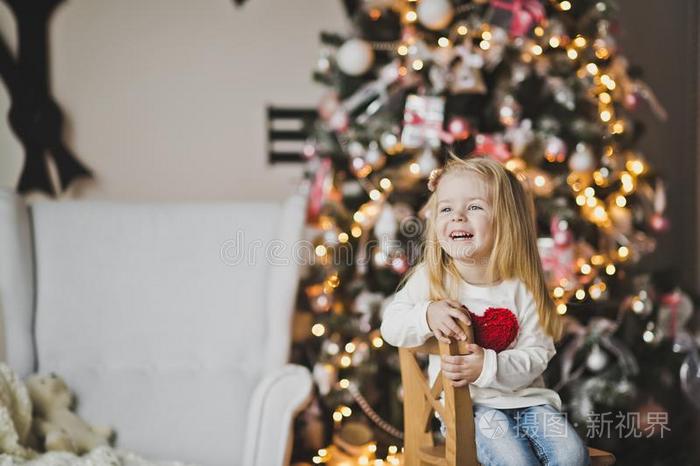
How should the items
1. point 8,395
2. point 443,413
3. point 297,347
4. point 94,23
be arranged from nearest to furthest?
point 443,413 < point 8,395 < point 297,347 < point 94,23

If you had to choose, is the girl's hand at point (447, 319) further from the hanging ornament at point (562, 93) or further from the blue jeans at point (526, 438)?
the hanging ornament at point (562, 93)

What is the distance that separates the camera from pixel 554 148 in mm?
2439

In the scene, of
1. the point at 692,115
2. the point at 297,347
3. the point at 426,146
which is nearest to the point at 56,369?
the point at 297,347

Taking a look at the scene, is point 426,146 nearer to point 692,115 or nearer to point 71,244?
point 71,244

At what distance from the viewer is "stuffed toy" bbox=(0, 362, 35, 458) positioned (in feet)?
5.82

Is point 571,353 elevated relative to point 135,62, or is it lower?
lower

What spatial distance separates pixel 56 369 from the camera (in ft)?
7.06

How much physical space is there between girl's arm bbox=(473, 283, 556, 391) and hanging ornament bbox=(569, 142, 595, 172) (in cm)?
114

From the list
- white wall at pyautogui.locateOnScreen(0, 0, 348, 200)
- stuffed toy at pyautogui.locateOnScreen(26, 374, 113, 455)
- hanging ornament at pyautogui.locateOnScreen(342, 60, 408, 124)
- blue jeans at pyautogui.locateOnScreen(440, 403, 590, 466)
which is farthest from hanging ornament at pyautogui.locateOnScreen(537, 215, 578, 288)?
stuffed toy at pyautogui.locateOnScreen(26, 374, 113, 455)

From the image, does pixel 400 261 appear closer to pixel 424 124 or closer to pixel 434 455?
pixel 424 124

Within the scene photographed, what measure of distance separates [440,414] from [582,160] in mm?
1325

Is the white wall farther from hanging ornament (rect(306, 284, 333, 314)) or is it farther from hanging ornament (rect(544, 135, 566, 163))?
hanging ornament (rect(544, 135, 566, 163))

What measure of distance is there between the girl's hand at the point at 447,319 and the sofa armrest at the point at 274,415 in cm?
72

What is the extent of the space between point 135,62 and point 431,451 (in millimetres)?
2280
